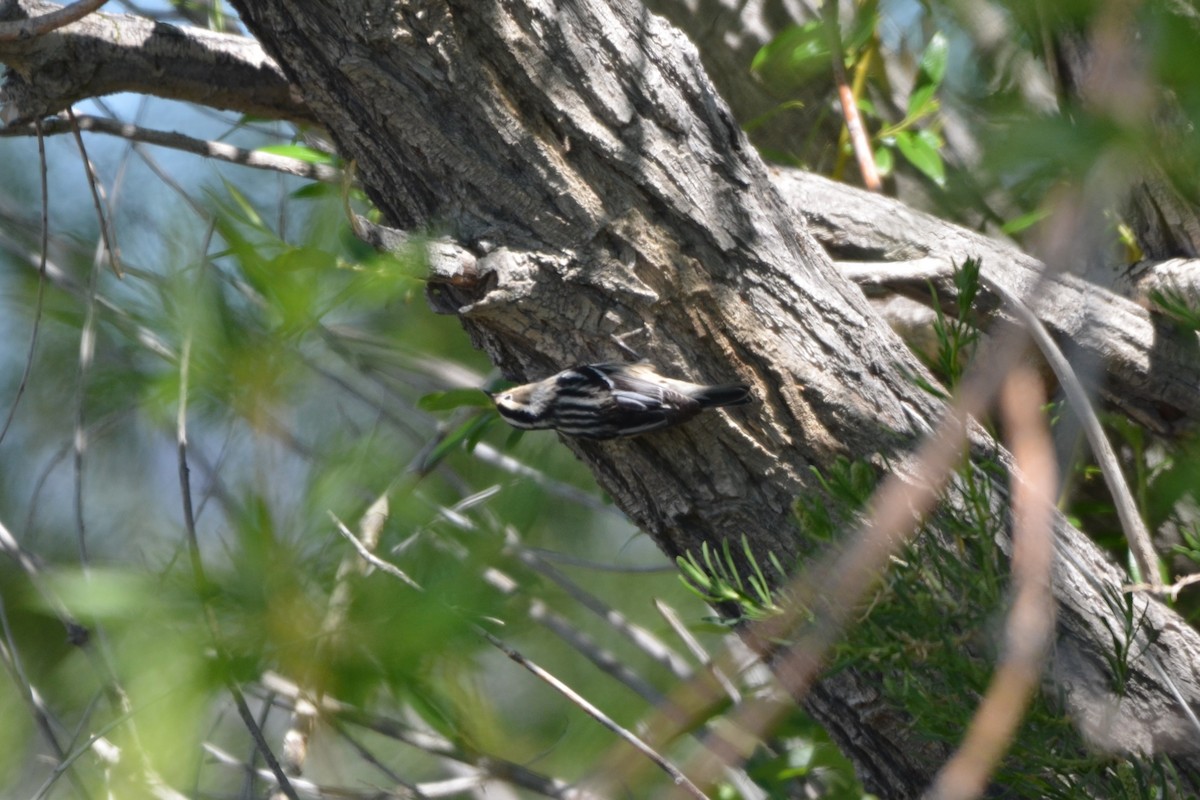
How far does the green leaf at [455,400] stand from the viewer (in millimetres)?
1692

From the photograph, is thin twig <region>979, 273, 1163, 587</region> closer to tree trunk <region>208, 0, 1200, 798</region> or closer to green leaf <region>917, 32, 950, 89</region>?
tree trunk <region>208, 0, 1200, 798</region>

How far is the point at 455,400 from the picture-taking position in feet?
5.62

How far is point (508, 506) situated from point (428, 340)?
0.43m

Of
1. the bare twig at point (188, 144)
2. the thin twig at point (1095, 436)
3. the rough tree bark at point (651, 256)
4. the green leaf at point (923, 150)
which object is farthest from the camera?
the green leaf at point (923, 150)

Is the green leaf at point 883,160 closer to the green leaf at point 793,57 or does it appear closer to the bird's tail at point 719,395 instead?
the green leaf at point 793,57

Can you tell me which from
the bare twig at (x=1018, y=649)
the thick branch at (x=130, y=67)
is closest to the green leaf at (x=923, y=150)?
the bare twig at (x=1018, y=649)

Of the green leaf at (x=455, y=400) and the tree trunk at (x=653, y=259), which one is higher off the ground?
the tree trunk at (x=653, y=259)

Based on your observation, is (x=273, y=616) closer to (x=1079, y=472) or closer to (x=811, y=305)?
(x=811, y=305)

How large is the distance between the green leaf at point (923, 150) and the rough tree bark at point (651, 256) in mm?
861

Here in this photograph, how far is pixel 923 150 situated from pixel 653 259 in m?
1.11

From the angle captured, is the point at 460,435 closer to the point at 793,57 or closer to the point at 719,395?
the point at 719,395

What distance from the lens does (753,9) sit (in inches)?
85.8

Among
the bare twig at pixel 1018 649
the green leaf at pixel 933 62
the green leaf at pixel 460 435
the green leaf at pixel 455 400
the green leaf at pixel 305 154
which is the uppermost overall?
the green leaf at pixel 933 62

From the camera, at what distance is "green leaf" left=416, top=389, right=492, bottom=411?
1692mm
